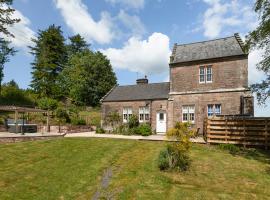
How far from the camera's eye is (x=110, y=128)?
1164 inches

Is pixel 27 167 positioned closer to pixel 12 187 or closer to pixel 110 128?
pixel 12 187

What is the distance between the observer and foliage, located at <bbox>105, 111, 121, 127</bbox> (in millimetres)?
29625

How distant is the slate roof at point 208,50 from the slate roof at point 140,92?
423 cm

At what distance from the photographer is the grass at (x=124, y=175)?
31.7 ft

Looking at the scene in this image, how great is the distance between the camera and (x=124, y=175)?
460 inches

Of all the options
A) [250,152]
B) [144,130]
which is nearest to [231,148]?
[250,152]

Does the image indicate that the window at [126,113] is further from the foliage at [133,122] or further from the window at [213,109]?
the window at [213,109]

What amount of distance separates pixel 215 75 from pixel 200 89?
2.03 meters

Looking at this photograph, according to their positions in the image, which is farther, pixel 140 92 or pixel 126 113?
pixel 140 92

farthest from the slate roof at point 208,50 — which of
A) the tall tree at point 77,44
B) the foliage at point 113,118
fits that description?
the tall tree at point 77,44

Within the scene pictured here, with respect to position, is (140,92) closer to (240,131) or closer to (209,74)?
(209,74)

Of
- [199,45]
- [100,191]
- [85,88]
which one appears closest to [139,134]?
[199,45]

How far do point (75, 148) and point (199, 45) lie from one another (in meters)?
18.1

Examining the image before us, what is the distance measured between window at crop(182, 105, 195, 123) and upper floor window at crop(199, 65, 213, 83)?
117 inches
